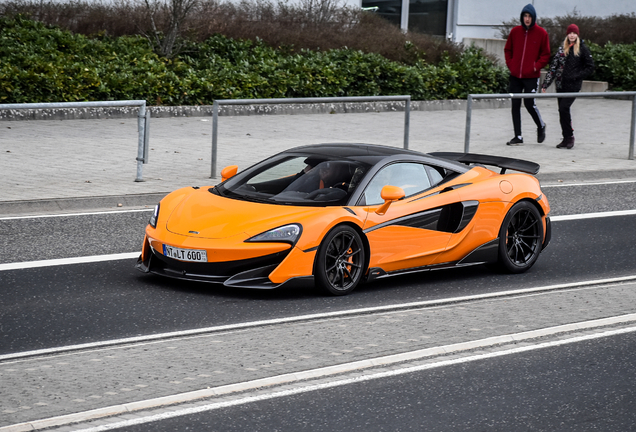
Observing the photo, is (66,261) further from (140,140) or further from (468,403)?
(468,403)

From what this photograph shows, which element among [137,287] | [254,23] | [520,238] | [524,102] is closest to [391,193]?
[520,238]

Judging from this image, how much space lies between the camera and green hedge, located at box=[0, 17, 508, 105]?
18.2 meters

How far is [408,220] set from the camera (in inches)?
315

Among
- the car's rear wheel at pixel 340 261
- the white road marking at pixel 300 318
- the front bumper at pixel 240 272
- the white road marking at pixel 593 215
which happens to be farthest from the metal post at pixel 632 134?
→ the front bumper at pixel 240 272

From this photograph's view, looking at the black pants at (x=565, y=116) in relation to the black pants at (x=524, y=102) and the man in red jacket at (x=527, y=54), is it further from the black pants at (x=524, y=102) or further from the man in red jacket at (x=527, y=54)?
the man in red jacket at (x=527, y=54)

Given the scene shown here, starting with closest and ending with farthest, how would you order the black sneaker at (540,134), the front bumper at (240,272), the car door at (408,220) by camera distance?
1. the front bumper at (240,272)
2. the car door at (408,220)
3. the black sneaker at (540,134)

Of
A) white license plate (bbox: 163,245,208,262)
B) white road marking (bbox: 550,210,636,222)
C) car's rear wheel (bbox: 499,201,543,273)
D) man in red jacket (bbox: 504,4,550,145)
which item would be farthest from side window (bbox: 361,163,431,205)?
man in red jacket (bbox: 504,4,550,145)

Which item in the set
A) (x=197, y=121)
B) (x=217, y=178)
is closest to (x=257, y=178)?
(x=217, y=178)

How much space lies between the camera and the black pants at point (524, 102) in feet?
50.2

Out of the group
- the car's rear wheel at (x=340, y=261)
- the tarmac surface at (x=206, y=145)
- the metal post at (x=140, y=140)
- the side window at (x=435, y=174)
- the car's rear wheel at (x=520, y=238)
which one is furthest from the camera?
the metal post at (x=140, y=140)

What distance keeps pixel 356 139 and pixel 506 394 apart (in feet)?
27.9

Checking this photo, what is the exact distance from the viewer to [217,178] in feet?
43.1

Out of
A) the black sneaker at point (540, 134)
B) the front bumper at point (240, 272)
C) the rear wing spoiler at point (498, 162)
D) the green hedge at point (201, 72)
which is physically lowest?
the front bumper at point (240, 272)

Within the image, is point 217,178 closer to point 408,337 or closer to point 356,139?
point 356,139
